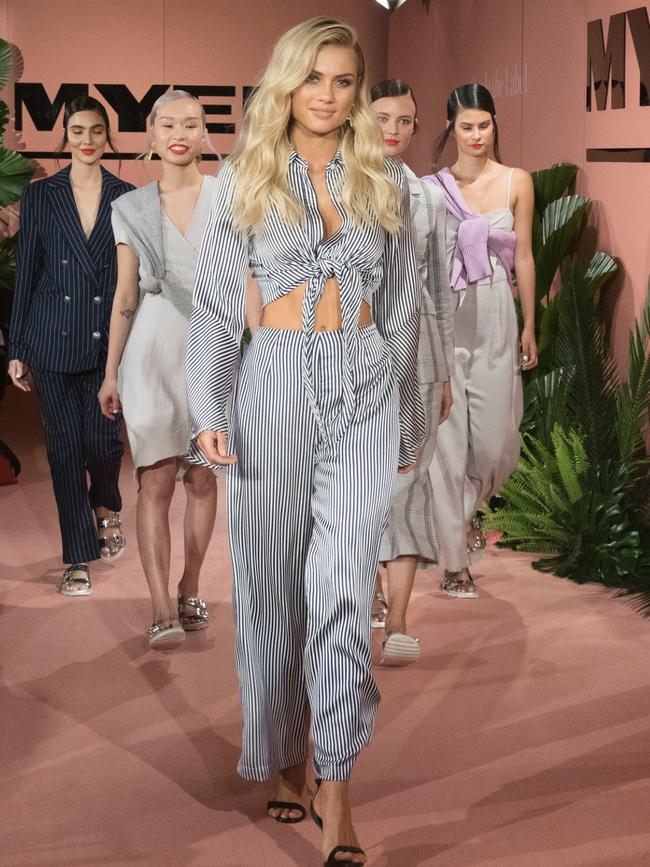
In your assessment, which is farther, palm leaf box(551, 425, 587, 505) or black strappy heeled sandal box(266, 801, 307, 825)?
palm leaf box(551, 425, 587, 505)

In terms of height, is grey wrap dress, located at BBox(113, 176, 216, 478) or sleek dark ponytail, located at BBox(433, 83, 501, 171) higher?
sleek dark ponytail, located at BBox(433, 83, 501, 171)

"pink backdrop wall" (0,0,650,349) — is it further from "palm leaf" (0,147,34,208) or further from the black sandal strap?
the black sandal strap

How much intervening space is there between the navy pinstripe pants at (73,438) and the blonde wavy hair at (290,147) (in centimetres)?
256

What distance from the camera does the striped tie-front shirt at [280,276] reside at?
284 centimetres

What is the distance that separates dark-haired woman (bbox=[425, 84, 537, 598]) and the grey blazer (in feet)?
2.58

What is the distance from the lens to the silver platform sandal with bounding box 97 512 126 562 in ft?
19.0

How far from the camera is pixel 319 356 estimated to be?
9.26 feet

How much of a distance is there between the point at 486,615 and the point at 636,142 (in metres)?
2.21

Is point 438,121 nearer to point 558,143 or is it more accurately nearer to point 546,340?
point 558,143

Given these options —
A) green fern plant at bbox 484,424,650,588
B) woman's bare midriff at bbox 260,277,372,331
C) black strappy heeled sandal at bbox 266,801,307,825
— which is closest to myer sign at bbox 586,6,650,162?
green fern plant at bbox 484,424,650,588

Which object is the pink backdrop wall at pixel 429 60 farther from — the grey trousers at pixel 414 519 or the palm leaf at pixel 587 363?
the grey trousers at pixel 414 519

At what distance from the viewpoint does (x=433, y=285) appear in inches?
165

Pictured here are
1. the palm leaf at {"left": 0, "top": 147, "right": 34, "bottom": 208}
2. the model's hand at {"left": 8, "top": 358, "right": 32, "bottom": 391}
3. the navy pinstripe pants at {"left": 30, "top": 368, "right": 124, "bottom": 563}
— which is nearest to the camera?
the model's hand at {"left": 8, "top": 358, "right": 32, "bottom": 391}

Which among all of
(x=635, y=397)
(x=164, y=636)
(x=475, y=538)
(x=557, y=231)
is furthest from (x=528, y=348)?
(x=164, y=636)
